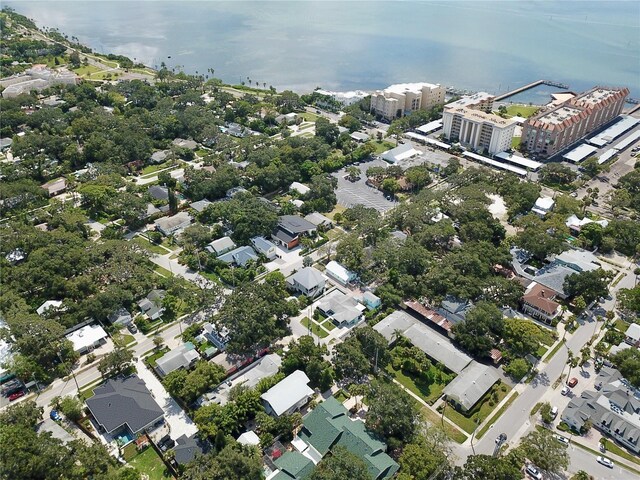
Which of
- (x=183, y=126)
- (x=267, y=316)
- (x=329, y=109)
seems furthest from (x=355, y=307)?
(x=329, y=109)

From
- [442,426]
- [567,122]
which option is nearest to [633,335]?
[442,426]

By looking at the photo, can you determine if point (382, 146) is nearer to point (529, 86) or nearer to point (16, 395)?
point (529, 86)

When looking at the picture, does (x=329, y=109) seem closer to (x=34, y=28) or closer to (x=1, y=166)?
(x=1, y=166)

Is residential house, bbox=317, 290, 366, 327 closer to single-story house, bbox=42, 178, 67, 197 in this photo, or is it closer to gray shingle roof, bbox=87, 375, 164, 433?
gray shingle roof, bbox=87, 375, 164, 433

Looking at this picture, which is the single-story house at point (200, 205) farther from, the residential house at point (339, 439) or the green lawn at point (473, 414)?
the green lawn at point (473, 414)

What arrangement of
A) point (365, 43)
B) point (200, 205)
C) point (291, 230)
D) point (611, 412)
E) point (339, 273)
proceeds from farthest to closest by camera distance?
1. point (365, 43)
2. point (200, 205)
3. point (291, 230)
4. point (339, 273)
5. point (611, 412)

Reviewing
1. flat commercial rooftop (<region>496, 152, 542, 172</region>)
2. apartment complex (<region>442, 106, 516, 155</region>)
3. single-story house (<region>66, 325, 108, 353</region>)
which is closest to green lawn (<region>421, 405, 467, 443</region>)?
single-story house (<region>66, 325, 108, 353</region>)
